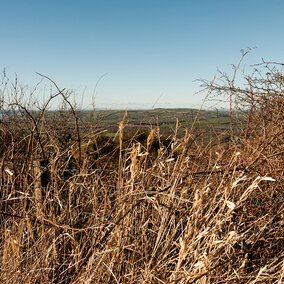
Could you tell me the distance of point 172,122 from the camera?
1832 millimetres

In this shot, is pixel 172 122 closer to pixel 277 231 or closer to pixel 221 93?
pixel 277 231

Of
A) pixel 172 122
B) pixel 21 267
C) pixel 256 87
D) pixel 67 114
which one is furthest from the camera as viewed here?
pixel 67 114

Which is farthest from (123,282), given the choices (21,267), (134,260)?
(21,267)

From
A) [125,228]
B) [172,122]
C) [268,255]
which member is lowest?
[268,255]

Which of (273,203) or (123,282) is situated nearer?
(123,282)

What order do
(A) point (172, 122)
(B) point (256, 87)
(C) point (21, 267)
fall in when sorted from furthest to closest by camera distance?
1. (B) point (256, 87)
2. (A) point (172, 122)
3. (C) point (21, 267)

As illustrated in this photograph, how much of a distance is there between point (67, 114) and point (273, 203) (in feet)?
25.1

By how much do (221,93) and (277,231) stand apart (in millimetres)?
1885

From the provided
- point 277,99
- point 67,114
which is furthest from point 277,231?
point 67,114

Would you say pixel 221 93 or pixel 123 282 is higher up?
pixel 221 93

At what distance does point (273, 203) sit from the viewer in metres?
1.95

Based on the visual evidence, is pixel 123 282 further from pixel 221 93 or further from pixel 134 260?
pixel 221 93

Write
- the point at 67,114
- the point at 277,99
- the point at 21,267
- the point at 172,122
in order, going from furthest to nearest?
1. the point at 67,114
2. the point at 277,99
3. the point at 172,122
4. the point at 21,267

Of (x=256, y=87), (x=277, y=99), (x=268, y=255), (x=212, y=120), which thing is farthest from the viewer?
(x=256, y=87)
